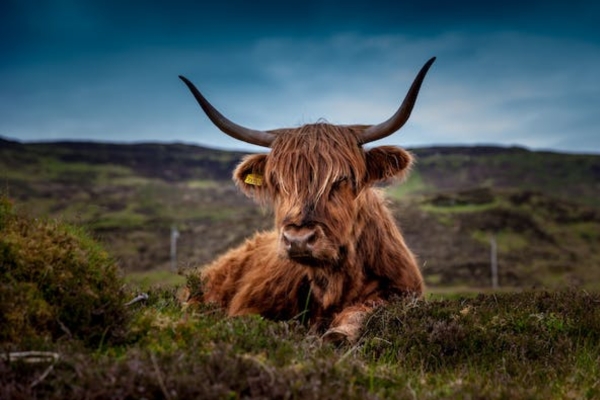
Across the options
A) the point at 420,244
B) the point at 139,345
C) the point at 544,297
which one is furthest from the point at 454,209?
the point at 139,345

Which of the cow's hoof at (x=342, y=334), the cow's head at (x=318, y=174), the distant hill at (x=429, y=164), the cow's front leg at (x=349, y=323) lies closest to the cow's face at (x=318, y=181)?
the cow's head at (x=318, y=174)

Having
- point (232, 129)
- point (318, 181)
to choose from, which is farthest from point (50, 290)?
point (232, 129)

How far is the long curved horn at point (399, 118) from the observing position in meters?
4.97

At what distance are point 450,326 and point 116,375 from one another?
273cm

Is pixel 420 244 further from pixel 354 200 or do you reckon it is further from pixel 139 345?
pixel 139 345

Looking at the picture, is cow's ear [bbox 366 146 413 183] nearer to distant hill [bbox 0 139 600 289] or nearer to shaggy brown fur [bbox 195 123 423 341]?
shaggy brown fur [bbox 195 123 423 341]

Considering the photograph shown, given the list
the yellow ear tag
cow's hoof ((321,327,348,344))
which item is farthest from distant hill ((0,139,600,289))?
cow's hoof ((321,327,348,344))

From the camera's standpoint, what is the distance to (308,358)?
3.04 metres

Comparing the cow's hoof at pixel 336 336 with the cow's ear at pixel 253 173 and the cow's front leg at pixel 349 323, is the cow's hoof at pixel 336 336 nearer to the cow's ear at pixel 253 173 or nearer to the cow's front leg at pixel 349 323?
the cow's front leg at pixel 349 323

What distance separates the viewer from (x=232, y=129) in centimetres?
588

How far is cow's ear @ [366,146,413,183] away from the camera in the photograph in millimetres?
5863

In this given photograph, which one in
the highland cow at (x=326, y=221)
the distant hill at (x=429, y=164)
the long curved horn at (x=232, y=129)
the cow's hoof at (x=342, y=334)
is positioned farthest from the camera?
the distant hill at (x=429, y=164)

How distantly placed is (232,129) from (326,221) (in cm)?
153

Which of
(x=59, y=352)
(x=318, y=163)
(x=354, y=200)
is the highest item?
(x=318, y=163)
